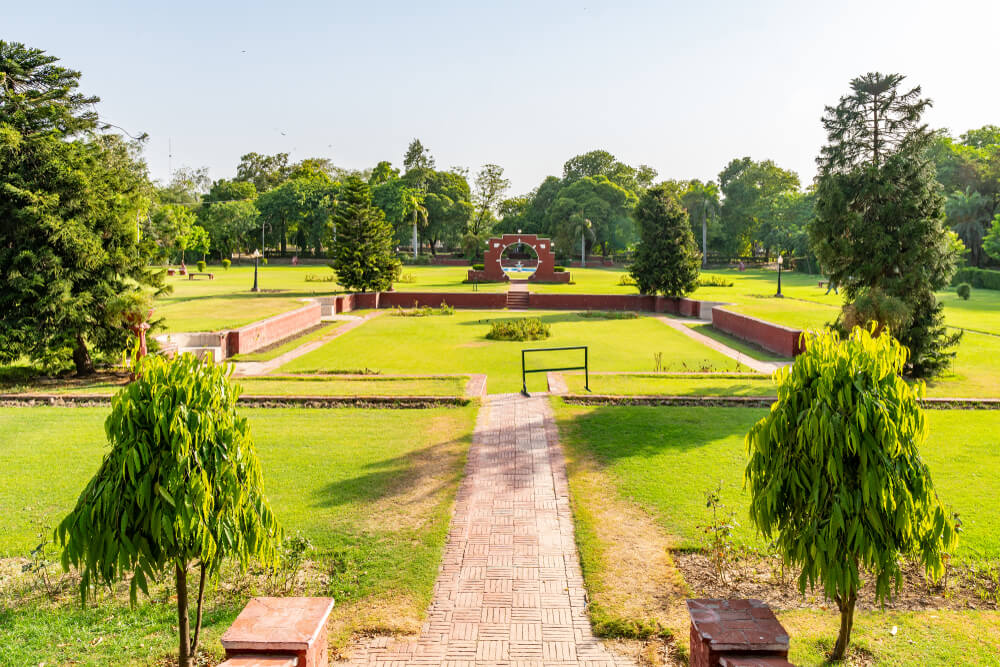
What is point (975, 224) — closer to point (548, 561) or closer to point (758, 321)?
point (758, 321)

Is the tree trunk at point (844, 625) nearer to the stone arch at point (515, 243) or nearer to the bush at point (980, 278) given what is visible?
the stone arch at point (515, 243)

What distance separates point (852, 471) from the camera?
152 inches

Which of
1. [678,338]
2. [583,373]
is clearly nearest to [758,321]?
[678,338]

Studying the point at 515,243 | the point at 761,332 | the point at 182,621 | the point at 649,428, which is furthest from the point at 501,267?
the point at 182,621

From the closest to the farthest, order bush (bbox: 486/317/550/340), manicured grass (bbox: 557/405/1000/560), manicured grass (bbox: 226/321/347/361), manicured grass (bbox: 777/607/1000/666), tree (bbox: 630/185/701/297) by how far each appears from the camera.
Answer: manicured grass (bbox: 777/607/1000/666) < manicured grass (bbox: 557/405/1000/560) < manicured grass (bbox: 226/321/347/361) < bush (bbox: 486/317/550/340) < tree (bbox: 630/185/701/297)

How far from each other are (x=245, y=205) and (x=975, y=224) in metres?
59.2

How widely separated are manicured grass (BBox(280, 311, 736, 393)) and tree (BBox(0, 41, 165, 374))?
3.93 meters

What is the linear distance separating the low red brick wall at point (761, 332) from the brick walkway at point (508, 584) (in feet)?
31.4

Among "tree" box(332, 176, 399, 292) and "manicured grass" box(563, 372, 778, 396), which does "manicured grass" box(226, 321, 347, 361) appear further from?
"manicured grass" box(563, 372, 778, 396)

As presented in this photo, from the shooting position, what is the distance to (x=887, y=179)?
13.8 metres

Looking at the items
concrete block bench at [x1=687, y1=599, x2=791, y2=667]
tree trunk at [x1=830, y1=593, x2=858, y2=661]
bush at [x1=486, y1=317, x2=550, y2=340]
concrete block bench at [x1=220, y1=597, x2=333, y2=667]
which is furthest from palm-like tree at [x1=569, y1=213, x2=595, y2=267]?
concrete block bench at [x1=220, y1=597, x2=333, y2=667]

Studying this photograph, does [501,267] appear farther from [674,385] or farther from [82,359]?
[82,359]

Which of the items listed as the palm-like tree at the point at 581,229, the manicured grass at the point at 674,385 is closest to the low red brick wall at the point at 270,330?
the manicured grass at the point at 674,385

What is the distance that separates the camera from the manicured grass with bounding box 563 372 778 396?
491 inches
